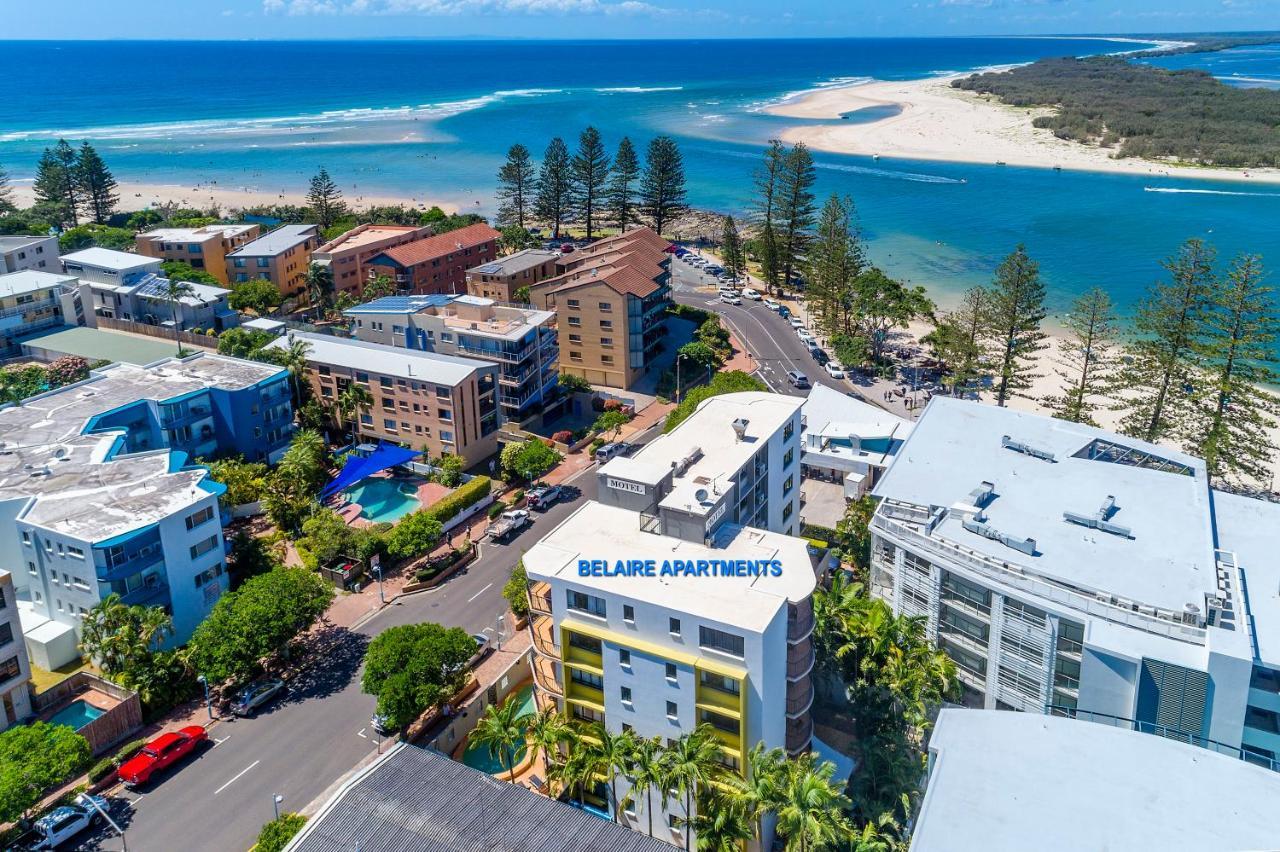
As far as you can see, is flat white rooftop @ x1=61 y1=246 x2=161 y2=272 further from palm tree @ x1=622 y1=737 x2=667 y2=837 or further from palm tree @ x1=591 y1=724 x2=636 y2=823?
palm tree @ x1=622 y1=737 x2=667 y2=837

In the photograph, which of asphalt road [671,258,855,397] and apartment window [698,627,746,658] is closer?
apartment window [698,627,746,658]

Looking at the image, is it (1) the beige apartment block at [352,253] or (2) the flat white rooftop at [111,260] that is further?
(1) the beige apartment block at [352,253]

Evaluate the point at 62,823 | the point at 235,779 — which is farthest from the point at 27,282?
the point at 235,779

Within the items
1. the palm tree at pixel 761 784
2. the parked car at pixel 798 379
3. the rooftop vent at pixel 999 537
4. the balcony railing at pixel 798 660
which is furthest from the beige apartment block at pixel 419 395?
the palm tree at pixel 761 784

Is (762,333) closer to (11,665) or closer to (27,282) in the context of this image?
(27,282)

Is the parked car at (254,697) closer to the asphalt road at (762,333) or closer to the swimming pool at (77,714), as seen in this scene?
the swimming pool at (77,714)

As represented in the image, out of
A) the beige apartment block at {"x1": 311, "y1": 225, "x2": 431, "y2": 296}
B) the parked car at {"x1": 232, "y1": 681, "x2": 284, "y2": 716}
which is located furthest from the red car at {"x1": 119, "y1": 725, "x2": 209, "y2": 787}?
the beige apartment block at {"x1": 311, "y1": 225, "x2": 431, "y2": 296}

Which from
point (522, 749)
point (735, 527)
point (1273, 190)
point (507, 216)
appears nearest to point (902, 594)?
point (735, 527)
